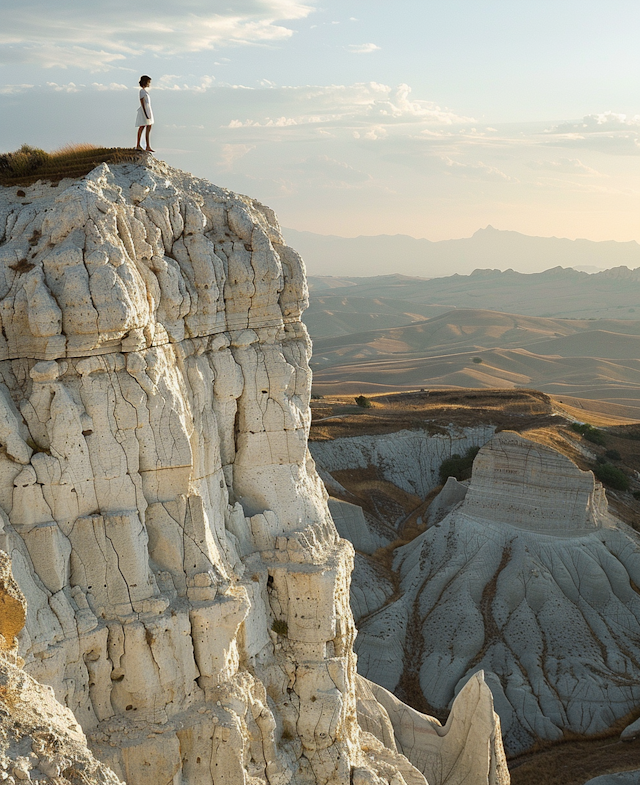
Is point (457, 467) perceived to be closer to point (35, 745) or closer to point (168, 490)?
point (168, 490)

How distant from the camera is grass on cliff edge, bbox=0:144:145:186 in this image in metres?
13.7

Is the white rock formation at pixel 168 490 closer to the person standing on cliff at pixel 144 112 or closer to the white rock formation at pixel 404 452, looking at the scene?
the person standing on cliff at pixel 144 112

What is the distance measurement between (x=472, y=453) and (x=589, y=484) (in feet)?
51.2

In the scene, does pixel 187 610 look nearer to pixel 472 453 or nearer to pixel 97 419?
pixel 97 419

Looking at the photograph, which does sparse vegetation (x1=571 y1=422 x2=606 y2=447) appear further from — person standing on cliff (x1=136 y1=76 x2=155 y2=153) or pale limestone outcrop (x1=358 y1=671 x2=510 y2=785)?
person standing on cliff (x1=136 y1=76 x2=155 y2=153)

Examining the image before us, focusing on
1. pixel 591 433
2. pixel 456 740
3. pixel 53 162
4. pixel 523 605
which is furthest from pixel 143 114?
pixel 591 433

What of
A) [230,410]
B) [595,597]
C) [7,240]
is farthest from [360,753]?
[595,597]

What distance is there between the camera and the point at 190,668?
40.0ft

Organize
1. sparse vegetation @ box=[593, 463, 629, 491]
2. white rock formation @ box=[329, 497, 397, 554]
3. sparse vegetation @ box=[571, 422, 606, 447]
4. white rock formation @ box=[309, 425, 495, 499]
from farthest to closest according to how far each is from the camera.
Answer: sparse vegetation @ box=[571, 422, 606, 447] < white rock formation @ box=[309, 425, 495, 499] < sparse vegetation @ box=[593, 463, 629, 491] < white rock formation @ box=[329, 497, 397, 554]

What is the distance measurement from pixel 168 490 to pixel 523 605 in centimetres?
2782

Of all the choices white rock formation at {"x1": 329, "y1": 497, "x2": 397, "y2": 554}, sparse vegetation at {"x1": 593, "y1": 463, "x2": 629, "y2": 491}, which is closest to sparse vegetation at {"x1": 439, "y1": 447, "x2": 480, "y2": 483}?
sparse vegetation at {"x1": 593, "y1": 463, "x2": 629, "y2": 491}

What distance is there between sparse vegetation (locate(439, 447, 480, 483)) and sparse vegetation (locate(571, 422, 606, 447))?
7694 mm

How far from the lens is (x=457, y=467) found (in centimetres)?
5250

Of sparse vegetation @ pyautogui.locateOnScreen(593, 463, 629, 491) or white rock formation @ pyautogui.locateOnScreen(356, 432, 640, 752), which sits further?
sparse vegetation @ pyautogui.locateOnScreen(593, 463, 629, 491)
